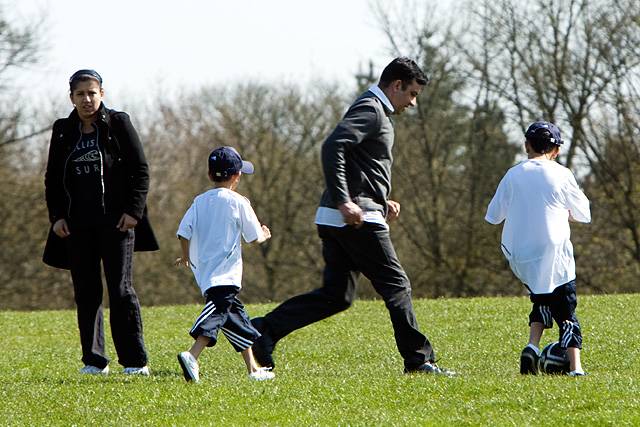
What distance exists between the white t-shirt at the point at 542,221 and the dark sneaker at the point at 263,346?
186 centimetres

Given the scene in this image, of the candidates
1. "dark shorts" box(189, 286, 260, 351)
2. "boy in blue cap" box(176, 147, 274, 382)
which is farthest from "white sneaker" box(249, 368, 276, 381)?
"dark shorts" box(189, 286, 260, 351)

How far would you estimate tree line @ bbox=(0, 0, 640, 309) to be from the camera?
3547 centimetres

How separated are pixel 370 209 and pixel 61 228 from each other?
8.03 feet

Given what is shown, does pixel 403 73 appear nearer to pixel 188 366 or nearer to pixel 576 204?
pixel 576 204

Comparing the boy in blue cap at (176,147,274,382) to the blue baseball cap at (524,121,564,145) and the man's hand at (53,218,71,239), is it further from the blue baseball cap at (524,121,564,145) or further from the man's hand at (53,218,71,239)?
the blue baseball cap at (524,121,564,145)

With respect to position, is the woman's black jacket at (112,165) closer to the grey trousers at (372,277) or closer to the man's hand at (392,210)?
the grey trousers at (372,277)

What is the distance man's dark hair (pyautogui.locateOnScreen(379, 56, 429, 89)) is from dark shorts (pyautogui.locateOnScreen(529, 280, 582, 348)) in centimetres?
172

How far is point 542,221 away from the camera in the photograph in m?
8.25

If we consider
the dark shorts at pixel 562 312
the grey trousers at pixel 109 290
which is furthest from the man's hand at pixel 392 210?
the grey trousers at pixel 109 290

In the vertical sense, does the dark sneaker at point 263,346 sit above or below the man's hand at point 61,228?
below

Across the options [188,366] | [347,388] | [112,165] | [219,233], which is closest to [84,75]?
[112,165]

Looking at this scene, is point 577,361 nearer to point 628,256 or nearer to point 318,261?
point 628,256

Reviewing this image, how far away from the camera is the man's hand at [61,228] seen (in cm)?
909

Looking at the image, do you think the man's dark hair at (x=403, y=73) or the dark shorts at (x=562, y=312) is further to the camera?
the man's dark hair at (x=403, y=73)
